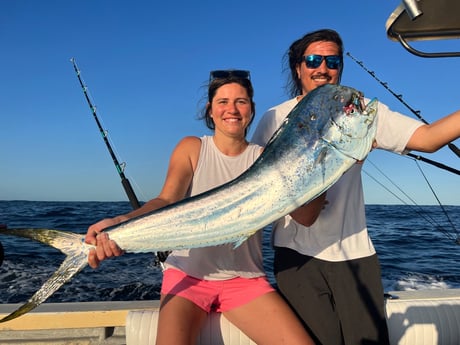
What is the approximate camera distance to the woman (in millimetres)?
2688

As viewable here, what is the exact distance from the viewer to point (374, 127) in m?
2.00

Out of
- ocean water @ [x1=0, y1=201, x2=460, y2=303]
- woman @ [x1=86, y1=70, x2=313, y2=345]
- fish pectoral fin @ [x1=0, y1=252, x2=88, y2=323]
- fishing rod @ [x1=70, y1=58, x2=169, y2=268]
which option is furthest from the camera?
ocean water @ [x1=0, y1=201, x2=460, y2=303]

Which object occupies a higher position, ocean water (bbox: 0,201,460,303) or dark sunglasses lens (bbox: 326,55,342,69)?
dark sunglasses lens (bbox: 326,55,342,69)

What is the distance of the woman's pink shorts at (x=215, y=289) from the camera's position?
279 cm

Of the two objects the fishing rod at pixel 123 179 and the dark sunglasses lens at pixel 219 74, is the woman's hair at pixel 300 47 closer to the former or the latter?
the dark sunglasses lens at pixel 219 74

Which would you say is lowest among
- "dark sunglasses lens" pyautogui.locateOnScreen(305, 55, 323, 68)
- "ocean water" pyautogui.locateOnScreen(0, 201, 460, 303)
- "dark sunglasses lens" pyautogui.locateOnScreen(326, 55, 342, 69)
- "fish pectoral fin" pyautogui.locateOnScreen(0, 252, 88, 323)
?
"ocean water" pyautogui.locateOnScreen(0, 201, 460, 303)

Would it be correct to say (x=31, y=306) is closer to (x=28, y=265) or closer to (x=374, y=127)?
(x=374, y=127)

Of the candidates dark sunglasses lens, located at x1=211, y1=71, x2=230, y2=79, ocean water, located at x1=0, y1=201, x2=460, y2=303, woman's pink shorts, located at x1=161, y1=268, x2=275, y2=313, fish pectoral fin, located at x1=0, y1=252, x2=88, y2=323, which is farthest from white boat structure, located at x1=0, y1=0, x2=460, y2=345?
ocean water, located at x1=0, y1=201, x2=460, y2=303

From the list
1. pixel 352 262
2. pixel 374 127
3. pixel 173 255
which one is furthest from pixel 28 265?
pixel 374 127

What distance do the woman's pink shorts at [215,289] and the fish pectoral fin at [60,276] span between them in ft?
2.40

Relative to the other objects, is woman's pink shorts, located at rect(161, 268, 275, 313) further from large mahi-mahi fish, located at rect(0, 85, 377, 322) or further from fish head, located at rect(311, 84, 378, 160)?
fish head, located at rect(311, 84, 378, 160)

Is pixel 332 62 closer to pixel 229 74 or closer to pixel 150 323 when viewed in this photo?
pixel 229 74

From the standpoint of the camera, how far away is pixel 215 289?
284 cm

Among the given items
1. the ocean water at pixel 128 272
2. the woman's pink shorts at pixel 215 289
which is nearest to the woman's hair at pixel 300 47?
the woman's pink shorts at pixel 215 289
